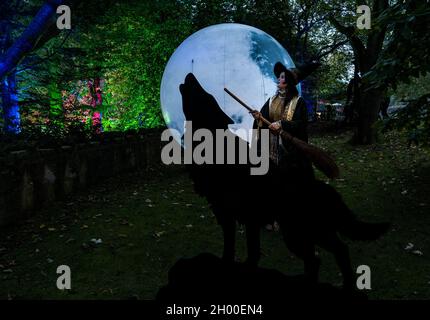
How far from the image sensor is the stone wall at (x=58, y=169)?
6.89 m

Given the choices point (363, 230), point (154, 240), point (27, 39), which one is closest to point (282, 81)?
point (363, 230)

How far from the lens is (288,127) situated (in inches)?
164

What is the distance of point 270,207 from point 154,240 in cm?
293

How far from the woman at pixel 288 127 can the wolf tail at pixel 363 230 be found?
26.7 inches

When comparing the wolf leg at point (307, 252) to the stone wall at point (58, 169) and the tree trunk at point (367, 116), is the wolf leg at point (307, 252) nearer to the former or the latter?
the stone wall at point (58, 169)

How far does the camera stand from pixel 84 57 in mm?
12555

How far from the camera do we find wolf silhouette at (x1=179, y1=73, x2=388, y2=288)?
3844mm

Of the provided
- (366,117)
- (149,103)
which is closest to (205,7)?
(149,103)

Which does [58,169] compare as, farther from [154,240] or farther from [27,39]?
[154,240]

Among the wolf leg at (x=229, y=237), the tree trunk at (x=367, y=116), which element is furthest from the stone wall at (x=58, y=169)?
the tree trunk at (x=367, y=116)
